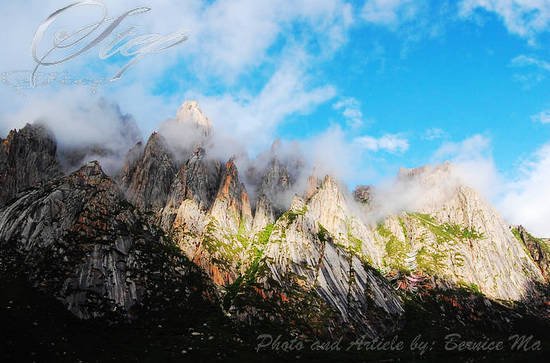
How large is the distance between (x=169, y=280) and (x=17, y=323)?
235 ft

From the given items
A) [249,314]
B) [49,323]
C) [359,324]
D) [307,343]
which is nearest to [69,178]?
[49,323]

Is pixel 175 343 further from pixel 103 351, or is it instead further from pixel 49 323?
pixel 49 323

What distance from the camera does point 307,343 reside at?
168 meters

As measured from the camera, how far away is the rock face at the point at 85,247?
477 ft

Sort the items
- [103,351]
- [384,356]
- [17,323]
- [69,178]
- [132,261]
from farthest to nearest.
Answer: [69,178]
[132,261]
[384,356]
[103,351]
[17,323]

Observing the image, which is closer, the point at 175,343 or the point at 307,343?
the point at 175,343

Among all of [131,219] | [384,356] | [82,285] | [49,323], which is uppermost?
[131,219]

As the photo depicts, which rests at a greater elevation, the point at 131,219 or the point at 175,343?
the point at 131,219

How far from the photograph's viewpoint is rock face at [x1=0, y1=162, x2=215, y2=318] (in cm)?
14545

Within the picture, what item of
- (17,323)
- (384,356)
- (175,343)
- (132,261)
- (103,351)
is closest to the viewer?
(17,323)

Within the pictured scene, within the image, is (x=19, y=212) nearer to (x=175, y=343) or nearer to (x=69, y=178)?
(x=69, y=178)

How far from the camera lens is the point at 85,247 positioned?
529 ft

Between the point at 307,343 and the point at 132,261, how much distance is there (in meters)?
95.0

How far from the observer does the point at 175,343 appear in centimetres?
13962
